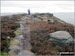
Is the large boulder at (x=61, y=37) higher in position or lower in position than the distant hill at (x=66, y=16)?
lower

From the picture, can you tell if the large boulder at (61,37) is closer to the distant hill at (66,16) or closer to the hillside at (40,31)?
the hillside at (40,31)

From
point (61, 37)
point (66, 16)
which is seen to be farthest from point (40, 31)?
point (66, 16)

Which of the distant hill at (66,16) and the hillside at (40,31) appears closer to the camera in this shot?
the hillside at (40,31)

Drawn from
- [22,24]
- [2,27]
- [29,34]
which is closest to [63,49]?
[29,34]

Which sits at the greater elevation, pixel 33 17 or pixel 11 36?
pixel 33 17

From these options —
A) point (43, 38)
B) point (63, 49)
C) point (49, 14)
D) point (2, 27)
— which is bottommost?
point (63, 49)

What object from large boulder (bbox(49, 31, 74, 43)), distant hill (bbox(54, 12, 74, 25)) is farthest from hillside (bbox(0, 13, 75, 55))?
distant hill (bbox(54, 12, 74, 25))

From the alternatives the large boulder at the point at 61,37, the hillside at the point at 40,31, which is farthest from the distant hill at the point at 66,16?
the large boulder at the point at 61,37

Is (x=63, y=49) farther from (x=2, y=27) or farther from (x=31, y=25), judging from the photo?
(x=2, y=27)
